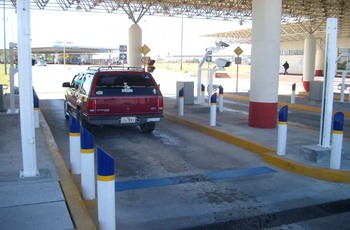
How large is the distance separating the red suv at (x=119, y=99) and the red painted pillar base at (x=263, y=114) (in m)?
2.67

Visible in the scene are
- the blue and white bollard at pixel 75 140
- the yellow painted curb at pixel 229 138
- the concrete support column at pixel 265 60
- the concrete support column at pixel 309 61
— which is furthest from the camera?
the concrete support column at pixel 309 61

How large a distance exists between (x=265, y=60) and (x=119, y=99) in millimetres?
3946

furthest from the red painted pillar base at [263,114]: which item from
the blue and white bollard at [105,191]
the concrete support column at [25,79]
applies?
the blue and white bollard at [105,191]

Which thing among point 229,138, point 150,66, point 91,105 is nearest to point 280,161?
point 229,138

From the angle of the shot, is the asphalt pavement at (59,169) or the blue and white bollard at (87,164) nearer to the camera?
the asphalt pavement at (59,169)

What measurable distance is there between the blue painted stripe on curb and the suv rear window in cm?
364

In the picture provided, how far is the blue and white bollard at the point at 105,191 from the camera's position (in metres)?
4.20

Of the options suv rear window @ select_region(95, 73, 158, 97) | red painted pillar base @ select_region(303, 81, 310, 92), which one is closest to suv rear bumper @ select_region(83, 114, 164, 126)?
suv rear window @ select_region(95, 73, 158, 97)

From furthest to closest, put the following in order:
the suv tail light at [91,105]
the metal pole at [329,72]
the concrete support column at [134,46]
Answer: the concrete support column at [134,46], the suv tail light at [91,105], the metal pole at [329,72]

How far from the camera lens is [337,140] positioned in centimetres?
692

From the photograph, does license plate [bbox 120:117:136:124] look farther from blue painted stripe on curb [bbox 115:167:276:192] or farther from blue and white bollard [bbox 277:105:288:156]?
blue and white bollard [bbox 277:105:288:156]

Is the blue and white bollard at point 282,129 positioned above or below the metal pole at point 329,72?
below

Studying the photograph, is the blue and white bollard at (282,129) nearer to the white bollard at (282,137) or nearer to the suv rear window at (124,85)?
the white bollard at (282,137)

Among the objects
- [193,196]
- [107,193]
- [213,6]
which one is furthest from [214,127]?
[213,6]
